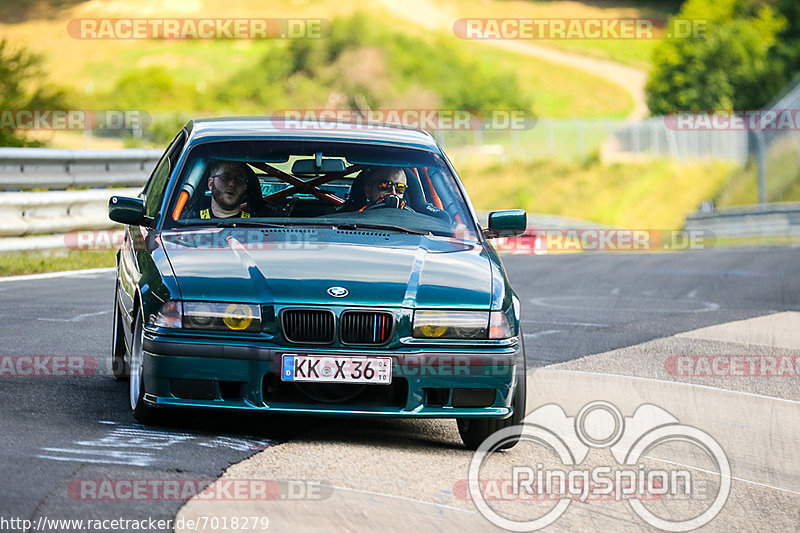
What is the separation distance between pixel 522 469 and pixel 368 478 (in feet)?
2.89

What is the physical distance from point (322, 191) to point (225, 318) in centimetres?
197

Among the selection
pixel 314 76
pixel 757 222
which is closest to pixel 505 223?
pixel 757 222

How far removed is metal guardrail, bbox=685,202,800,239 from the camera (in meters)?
30.0

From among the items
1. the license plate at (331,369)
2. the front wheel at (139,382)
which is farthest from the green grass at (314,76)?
the license plate at (331,369)

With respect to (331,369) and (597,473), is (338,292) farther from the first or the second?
(597,473)

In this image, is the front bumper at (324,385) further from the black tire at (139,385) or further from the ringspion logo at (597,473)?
the ringspion logo at (597,473)

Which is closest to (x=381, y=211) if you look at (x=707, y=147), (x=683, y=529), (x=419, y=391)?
(x=419, y=391)

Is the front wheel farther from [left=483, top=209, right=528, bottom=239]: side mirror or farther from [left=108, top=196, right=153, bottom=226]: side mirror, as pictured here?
[left=483, top=209, right=528, bottom=239]: side mirror

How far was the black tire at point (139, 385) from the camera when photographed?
609 cm

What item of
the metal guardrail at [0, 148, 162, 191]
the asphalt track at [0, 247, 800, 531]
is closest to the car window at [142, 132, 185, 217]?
the asphalt track at [0, 247, 800, 531]

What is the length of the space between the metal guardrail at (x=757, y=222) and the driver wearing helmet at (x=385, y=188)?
23806 mm

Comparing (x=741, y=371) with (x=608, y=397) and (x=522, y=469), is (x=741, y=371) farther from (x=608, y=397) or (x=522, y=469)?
(x=522, y=469)

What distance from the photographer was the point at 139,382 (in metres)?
6.13

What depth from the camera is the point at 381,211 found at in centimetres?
725
